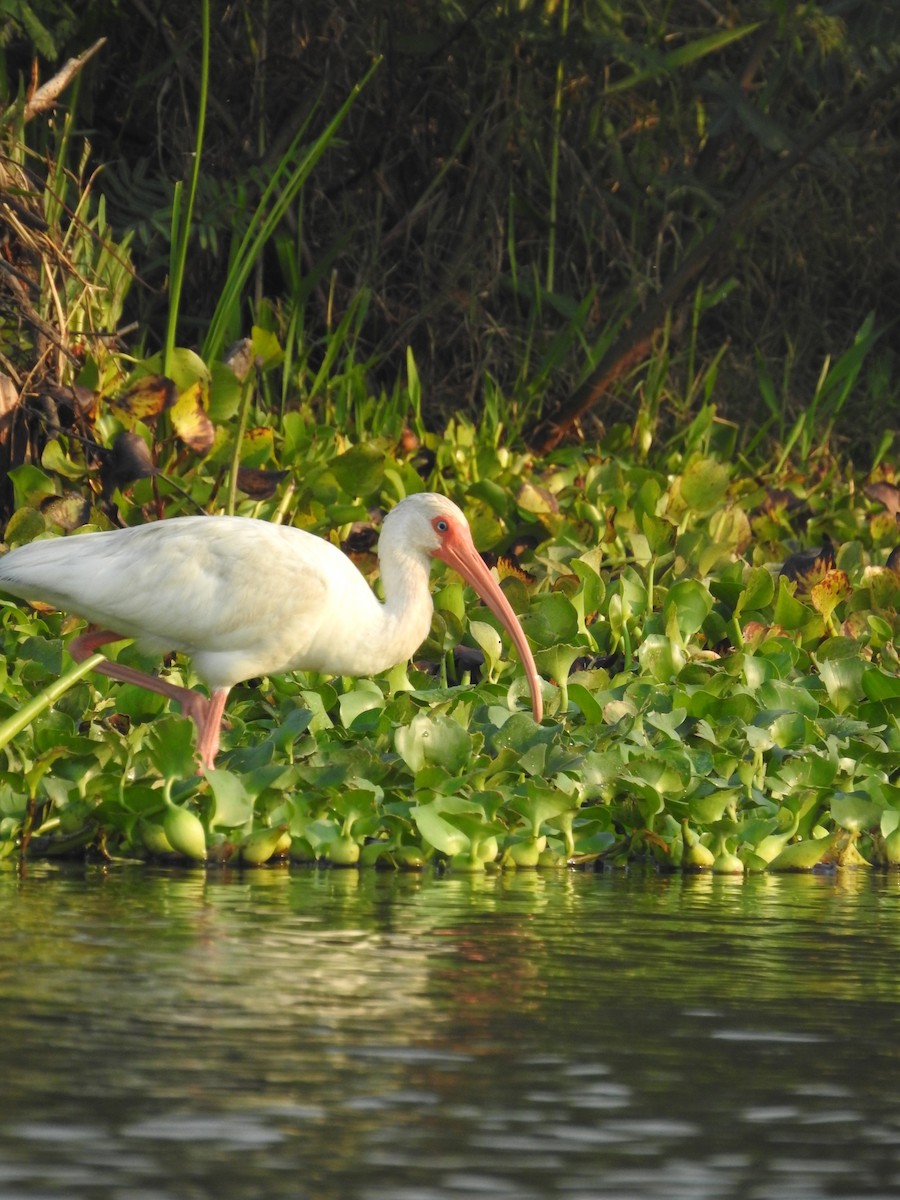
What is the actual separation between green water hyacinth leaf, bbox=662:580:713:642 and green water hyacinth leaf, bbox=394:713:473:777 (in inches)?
61.8

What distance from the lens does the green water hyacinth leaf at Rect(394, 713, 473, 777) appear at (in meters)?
5.26

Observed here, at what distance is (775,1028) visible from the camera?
11.5 feet

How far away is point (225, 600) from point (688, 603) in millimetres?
1585

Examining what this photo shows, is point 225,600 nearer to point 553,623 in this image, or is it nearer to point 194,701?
point 194,701

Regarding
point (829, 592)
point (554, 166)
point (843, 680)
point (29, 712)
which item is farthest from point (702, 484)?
point (29, 712)

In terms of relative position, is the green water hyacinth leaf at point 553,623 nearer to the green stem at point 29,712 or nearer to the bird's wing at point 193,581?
the bird's wing at point 193,581

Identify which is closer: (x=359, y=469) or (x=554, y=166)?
(x=359, y=469)

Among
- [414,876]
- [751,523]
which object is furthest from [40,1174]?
[751,523]

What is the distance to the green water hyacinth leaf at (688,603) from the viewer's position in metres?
6.72

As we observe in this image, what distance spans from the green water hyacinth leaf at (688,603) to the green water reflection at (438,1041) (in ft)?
6.37

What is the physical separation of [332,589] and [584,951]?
2.07m

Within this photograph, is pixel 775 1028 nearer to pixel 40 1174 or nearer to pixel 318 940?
pixel 318 940

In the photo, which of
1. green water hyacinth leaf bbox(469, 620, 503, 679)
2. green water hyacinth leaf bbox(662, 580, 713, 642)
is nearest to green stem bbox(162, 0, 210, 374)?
green water hyacinth leaf bbox(469, 620, 503, 679)

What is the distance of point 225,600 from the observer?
5.92 meters
